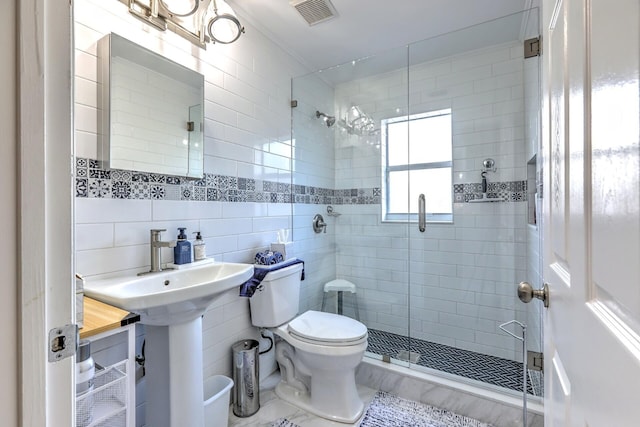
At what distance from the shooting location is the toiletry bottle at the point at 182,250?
4.65ft

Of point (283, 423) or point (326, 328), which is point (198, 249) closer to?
point (326, 328)

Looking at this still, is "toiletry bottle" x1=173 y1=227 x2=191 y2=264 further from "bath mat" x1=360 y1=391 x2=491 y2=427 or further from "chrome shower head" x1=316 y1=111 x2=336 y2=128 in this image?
"chrome shower head" x1=316 y1=111 x2=336 y2=128

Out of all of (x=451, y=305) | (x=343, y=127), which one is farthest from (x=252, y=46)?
(x=451, y=305)

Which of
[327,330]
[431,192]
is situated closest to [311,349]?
[327,330]

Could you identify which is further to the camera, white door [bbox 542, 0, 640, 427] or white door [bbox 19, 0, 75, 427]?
white door [bbox 19, 0, 75, 427]

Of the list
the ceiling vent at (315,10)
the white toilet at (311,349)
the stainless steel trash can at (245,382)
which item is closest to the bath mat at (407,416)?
the white toilet at (311,349)

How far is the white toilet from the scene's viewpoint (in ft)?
5.35

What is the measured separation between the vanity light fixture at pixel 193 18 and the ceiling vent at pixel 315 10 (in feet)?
1.40

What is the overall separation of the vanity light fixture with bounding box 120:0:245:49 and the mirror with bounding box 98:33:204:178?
0.17 meters

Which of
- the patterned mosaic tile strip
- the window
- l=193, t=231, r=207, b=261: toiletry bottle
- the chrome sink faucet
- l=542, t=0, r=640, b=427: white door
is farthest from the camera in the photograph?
the window

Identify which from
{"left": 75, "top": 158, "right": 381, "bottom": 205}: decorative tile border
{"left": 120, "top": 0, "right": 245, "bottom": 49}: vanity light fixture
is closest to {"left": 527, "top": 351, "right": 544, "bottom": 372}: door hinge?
{"left": 75, "top": 158, "right": 381, "bottom": 205}: decorative tile border

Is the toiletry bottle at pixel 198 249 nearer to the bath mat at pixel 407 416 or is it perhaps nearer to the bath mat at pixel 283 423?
the bath mat at pixel 283 423

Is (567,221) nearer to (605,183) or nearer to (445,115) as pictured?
(605,183)

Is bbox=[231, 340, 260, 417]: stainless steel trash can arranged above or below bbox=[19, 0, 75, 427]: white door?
below
